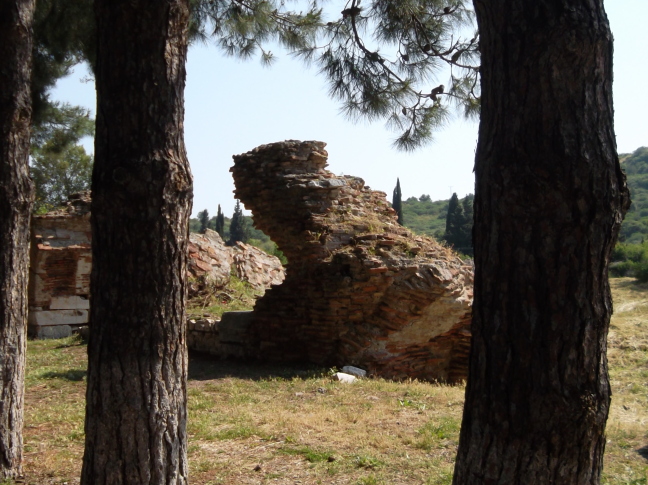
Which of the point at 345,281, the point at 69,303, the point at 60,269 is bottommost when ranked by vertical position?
the point at 69,303

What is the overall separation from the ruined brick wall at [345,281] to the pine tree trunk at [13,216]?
5.01m

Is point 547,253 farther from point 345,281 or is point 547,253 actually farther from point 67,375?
point 67,375

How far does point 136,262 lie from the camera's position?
10.1 ft

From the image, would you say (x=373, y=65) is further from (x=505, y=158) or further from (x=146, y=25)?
(x=505, y=158)

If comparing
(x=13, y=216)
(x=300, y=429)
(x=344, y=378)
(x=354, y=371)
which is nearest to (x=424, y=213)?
(x=354, y=371)

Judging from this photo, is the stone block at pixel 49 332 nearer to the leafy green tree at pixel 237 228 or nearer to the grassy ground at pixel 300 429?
the grassy ground at pixel 300 429

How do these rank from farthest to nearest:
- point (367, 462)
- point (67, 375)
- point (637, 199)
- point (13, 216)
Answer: point (637, 199) → point (67, 375) → point (367, 462) → point (13, 216)

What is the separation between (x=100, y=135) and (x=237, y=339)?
681 cm

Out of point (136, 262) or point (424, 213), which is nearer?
point (136, 262)

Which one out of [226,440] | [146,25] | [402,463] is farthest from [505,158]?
[226,440]

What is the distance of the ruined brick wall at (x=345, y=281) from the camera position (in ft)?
28.5

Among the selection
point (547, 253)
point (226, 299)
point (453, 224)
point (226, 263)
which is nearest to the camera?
point (547, 253)

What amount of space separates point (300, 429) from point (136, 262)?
9.28 feet

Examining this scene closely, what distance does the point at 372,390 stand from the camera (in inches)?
281
